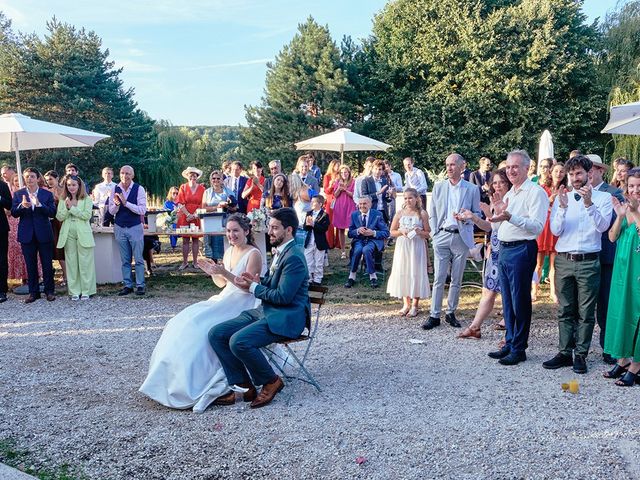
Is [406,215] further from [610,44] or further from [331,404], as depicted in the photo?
[610,44]

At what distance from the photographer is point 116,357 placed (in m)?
6.39

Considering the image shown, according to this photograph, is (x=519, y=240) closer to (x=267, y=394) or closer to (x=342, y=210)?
(x=267, y=394)

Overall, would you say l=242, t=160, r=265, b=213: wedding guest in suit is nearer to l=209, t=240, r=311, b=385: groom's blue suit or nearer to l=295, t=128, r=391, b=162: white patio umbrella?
l=295, t=128, r=391, b=162: white patio umbrella

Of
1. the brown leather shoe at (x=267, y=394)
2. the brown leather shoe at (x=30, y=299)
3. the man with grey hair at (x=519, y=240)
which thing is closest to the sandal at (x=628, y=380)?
the man with grey hair at (x=519, y=240)

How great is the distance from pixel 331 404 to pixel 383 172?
328 inches

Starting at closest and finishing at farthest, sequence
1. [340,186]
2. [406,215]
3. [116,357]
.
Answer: [116,357] < [406,215] < [340,186]

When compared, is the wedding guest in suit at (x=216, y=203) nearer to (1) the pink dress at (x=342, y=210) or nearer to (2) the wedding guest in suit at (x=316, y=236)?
(2) the wedding guest in suit at (x=316, y=236)

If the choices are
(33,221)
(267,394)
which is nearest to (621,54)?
(33,221)

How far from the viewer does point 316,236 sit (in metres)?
9.66

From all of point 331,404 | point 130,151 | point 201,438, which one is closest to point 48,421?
point 201,438

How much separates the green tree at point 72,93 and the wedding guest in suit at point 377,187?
2386 centimetres

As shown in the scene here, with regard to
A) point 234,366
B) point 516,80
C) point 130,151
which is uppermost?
point 516,80

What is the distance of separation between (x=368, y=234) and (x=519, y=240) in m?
4.11

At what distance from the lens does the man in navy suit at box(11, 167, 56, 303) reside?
29.4 feet
